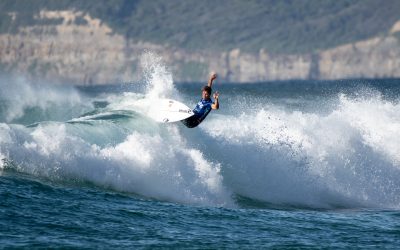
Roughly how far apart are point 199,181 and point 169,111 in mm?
3022

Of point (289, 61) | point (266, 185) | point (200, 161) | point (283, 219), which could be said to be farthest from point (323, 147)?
point (289, 61)

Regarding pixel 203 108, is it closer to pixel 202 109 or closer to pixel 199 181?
pixel 202 109

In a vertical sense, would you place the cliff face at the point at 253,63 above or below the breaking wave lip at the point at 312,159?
above

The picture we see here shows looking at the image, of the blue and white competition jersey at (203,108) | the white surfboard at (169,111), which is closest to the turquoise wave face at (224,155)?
the white surfboard at (169,111)

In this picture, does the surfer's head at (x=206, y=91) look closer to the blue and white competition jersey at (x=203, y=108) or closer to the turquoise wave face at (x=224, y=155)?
the blue and white competition jersey at (x=203, y=108)

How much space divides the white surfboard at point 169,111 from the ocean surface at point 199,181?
205mm

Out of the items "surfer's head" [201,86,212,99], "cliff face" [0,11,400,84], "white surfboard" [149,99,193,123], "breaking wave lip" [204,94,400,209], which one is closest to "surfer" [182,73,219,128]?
"surfer's head" [201,86,212,99]

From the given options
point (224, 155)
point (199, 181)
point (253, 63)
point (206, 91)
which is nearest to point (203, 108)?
point (206, 91)

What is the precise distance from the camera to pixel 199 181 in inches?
929

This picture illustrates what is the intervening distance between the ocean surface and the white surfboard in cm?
21

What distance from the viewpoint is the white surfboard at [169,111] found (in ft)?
82.9

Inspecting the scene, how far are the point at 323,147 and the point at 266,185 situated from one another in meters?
3.37

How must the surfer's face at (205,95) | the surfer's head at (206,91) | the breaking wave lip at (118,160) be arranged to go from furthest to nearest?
the surfer's face at (205,95) < the surfer's head at (206,91) < the breaking wave lip at (118,160)

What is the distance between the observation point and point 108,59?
7746 inches
